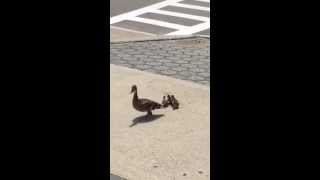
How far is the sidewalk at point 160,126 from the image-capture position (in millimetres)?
7152

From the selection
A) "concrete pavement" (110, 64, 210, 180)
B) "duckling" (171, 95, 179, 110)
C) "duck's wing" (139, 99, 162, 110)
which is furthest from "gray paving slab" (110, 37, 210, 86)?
"duck's wing" (139, 99, 162, 110)

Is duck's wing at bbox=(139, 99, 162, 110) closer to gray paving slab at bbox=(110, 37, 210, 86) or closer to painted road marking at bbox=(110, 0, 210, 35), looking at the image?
gray paving slab at bbox=(110, 37, 210, 86)

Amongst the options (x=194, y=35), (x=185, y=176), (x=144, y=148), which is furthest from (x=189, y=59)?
(x=185, y=176)

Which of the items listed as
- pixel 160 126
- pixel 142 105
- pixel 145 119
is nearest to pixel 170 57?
pixel 145 119

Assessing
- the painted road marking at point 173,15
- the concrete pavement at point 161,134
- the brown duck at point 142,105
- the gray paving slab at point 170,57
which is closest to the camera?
the concrete pavement at point 161,134

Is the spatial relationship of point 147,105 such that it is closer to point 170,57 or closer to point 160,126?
point 160,126

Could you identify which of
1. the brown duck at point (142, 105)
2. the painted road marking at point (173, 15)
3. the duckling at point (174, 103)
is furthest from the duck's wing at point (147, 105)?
the painted road marking at point (173, 15)

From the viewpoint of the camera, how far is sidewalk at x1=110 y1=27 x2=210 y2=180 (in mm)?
7152

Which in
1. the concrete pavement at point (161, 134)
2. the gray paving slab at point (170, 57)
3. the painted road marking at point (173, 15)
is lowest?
the concrete pavement at point (161, 134)

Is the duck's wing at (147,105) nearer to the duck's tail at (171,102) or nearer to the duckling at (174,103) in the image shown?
the duck's tail at (171,102)

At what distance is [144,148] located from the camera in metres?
7.76

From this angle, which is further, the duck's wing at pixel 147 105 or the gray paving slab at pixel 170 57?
the gray paving slab at pixel 170 57
